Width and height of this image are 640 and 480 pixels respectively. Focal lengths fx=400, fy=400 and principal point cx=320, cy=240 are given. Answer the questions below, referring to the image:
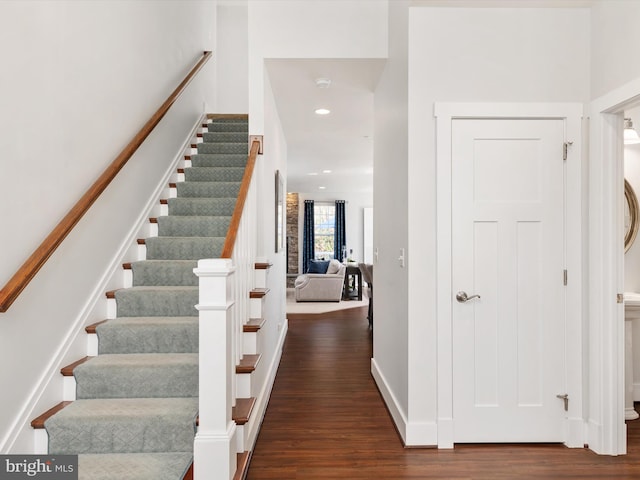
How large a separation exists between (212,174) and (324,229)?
7.40 meters

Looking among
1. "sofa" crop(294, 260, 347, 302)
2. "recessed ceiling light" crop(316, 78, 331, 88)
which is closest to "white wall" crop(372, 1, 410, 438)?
"recessed ceiling light" crop(316, 78, 331, 88)

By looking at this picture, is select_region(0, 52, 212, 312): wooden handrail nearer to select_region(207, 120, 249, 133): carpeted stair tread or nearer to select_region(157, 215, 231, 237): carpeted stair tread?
select_region(157, 215, 231, 237): carpeted stair tread

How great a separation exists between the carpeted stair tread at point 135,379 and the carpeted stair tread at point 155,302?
510 millimetres

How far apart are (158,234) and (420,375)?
2480 mm

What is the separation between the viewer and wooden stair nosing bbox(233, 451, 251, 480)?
202 cm

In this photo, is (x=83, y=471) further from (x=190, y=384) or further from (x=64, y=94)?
(x=64, y=94)

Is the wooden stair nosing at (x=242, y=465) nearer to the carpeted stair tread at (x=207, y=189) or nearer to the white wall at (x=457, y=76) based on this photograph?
the white wall at (x=457, y=76)

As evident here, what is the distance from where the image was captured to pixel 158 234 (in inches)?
140

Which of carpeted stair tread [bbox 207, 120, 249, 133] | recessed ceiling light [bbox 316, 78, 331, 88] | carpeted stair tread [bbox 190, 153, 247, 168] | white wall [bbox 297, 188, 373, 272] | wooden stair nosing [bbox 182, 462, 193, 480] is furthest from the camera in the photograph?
white wall [bbox 297, 188, 373, 272]

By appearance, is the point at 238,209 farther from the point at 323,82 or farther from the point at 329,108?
the point at 329,108

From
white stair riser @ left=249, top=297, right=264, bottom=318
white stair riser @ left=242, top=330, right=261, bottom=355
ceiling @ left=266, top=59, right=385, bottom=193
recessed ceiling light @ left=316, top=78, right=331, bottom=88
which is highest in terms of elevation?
ceiling @ left=266, top=59, right=385, bottom=193

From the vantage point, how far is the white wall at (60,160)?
6.26ft

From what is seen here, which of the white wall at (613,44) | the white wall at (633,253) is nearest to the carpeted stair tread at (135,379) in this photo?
the white wall at (613,44)

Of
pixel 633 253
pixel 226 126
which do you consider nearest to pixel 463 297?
pixel 633 253
